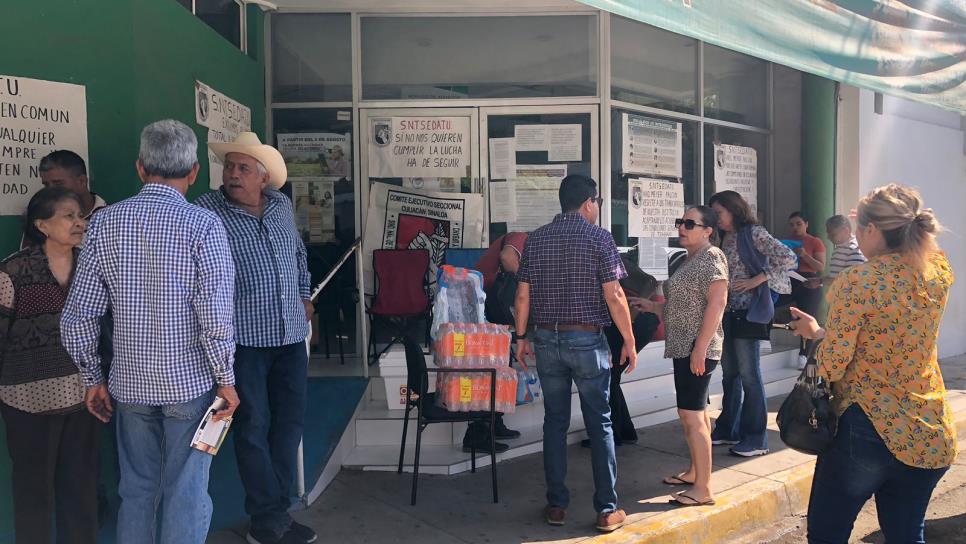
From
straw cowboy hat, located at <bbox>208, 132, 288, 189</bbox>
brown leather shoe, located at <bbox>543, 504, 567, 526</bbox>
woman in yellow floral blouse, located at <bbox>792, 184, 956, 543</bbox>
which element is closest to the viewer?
woman in yellow floral blouse, located at <bbox>792, 184, 956, 543</bbox>

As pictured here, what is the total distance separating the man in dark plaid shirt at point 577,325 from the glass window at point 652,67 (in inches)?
148

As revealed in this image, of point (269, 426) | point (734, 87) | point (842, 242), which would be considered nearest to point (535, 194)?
point (842, 242)

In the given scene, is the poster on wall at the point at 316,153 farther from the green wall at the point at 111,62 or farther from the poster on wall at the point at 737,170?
the poster on wall at the point at 737,170

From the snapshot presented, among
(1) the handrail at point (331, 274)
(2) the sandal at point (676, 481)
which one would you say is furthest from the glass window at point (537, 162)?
(2) the sandal at point (676, 481)

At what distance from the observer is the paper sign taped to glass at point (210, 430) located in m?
2.97

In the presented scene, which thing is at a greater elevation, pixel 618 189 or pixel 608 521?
pixel 618 189

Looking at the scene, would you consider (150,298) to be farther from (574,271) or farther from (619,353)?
(619,353)

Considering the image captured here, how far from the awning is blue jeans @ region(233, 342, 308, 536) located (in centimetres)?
248

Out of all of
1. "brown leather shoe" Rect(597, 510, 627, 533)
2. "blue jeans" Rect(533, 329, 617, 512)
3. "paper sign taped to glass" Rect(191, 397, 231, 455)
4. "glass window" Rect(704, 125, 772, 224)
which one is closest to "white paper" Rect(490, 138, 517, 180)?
"glass window" Rect(704, 125, 772, 224)

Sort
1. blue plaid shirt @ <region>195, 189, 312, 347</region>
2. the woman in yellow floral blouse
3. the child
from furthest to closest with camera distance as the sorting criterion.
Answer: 1. the child
2. blue plaid shirt @ <region>195, 189, 312, 347</region>
3. the woman in yellow floral blouse

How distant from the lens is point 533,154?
7.47m

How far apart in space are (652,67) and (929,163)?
14.3 feet

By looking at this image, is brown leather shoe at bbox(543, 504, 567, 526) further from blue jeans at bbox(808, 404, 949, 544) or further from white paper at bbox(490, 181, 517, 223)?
white paper at bbox(490, 181, 517, 223)

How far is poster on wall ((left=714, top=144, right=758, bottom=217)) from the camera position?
28.8 ft
